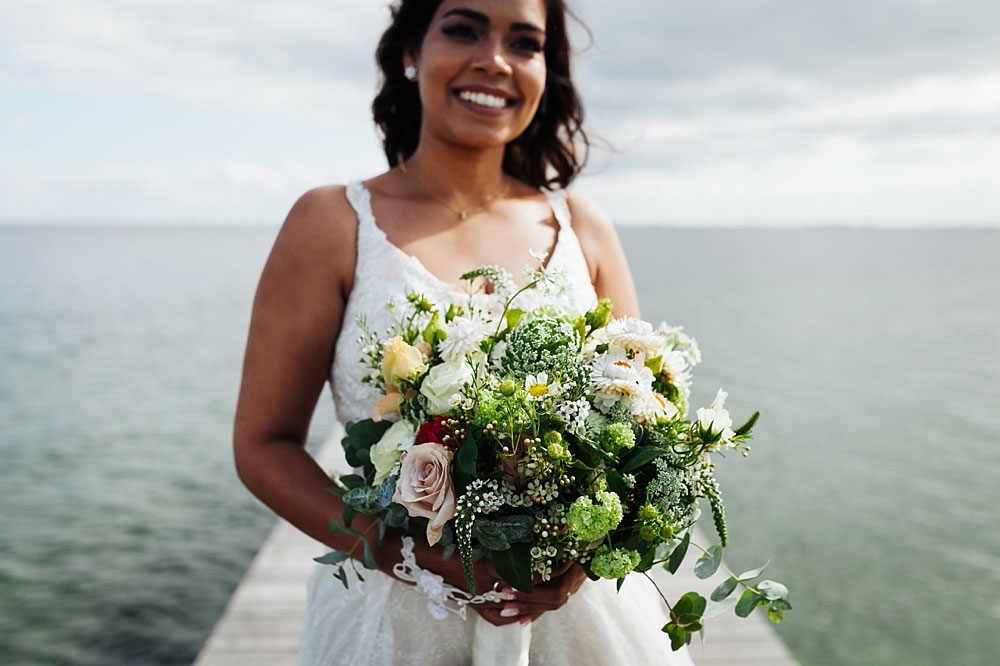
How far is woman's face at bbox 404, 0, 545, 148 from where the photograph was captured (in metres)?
2.24

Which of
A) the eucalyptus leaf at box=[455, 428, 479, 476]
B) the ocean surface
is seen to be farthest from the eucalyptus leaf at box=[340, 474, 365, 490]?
the ocean surface

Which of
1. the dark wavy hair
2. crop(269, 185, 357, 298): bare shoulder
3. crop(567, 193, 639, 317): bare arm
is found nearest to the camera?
crop(269, 185, 357, 298): bare shoulder

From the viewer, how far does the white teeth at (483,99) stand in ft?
7.47

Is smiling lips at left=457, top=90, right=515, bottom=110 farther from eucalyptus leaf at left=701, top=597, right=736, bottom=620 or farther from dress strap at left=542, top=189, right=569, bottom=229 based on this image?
eucalyptus leaf at left=701, top=597, right=736, bottom=620

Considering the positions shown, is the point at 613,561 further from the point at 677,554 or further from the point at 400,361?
the point at 400,361

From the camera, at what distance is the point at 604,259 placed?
2.54m

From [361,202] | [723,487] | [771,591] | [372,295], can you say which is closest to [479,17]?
[361,202]

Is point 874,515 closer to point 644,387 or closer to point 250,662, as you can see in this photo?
point 250,662

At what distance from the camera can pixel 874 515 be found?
11.7 metres

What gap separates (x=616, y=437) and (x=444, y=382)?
1.17 feet

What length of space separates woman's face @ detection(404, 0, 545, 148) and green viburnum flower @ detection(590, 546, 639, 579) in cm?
136

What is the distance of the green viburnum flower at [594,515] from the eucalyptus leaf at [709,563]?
368 millimetres

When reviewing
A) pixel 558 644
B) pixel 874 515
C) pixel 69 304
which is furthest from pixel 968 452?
pixel 69 304

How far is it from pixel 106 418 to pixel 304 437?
A: 50.0 feet
